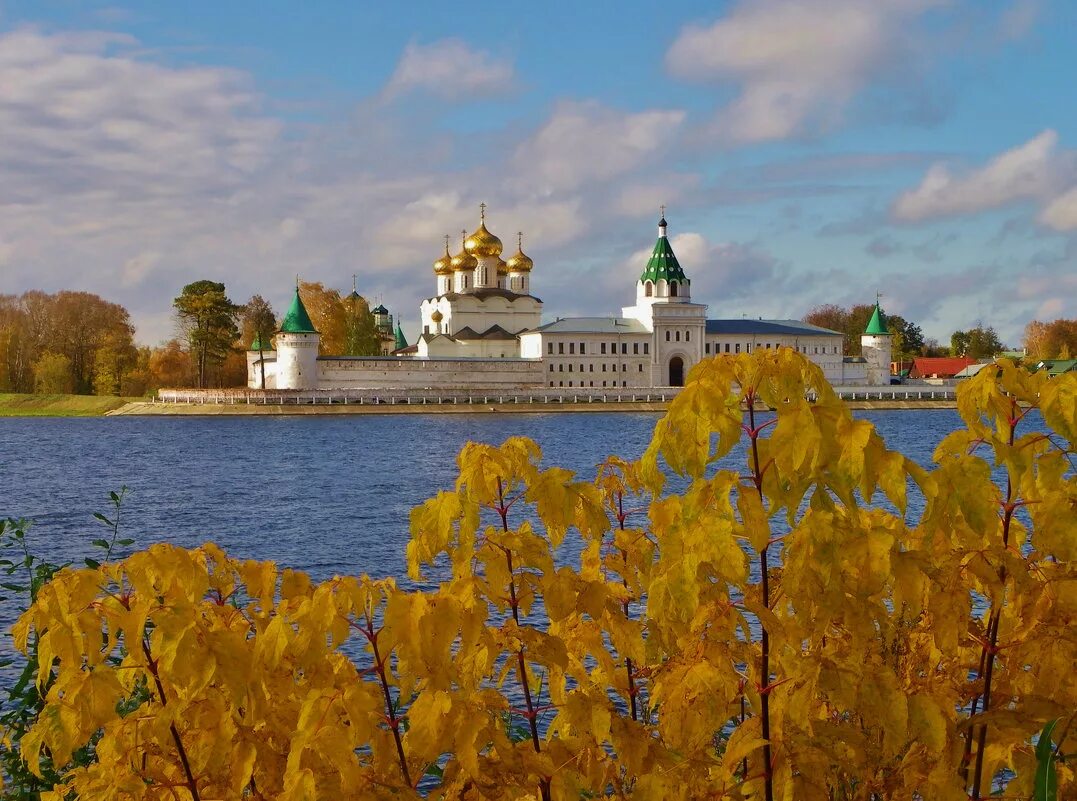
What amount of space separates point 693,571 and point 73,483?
28.3 metres

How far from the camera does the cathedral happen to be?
69.4 metres

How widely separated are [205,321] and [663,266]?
3179 centimetres

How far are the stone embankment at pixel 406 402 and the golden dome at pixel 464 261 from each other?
37.4 ft

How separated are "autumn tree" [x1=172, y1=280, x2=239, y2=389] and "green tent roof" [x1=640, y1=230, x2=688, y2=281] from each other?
95.8 ft

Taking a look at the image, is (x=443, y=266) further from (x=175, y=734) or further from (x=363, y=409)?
(x=175, y=734)

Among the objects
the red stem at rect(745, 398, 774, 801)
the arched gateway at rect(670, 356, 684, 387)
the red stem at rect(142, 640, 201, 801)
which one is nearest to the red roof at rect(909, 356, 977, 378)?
the arched gateway at rect(670, 356, 684, 387)

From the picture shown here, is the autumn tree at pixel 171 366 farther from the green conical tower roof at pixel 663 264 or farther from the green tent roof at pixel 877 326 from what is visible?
the green tent roof at pixel 877 326

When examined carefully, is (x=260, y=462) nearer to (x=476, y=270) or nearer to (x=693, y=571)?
(x=693, y=571)

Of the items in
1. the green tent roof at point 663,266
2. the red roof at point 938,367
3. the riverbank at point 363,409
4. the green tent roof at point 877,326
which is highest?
the green tent roof at point 663,266

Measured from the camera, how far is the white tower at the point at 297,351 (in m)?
67.7

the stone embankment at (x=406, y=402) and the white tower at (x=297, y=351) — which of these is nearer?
the stone embankment at (x=406, y=402)

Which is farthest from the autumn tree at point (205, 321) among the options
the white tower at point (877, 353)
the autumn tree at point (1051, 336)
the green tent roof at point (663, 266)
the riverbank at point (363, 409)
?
the autumn tree at point (1051, 336)

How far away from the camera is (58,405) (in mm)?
66438

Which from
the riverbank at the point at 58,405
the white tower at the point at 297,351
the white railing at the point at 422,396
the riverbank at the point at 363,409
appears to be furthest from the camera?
the white tower at the point at 297,351
